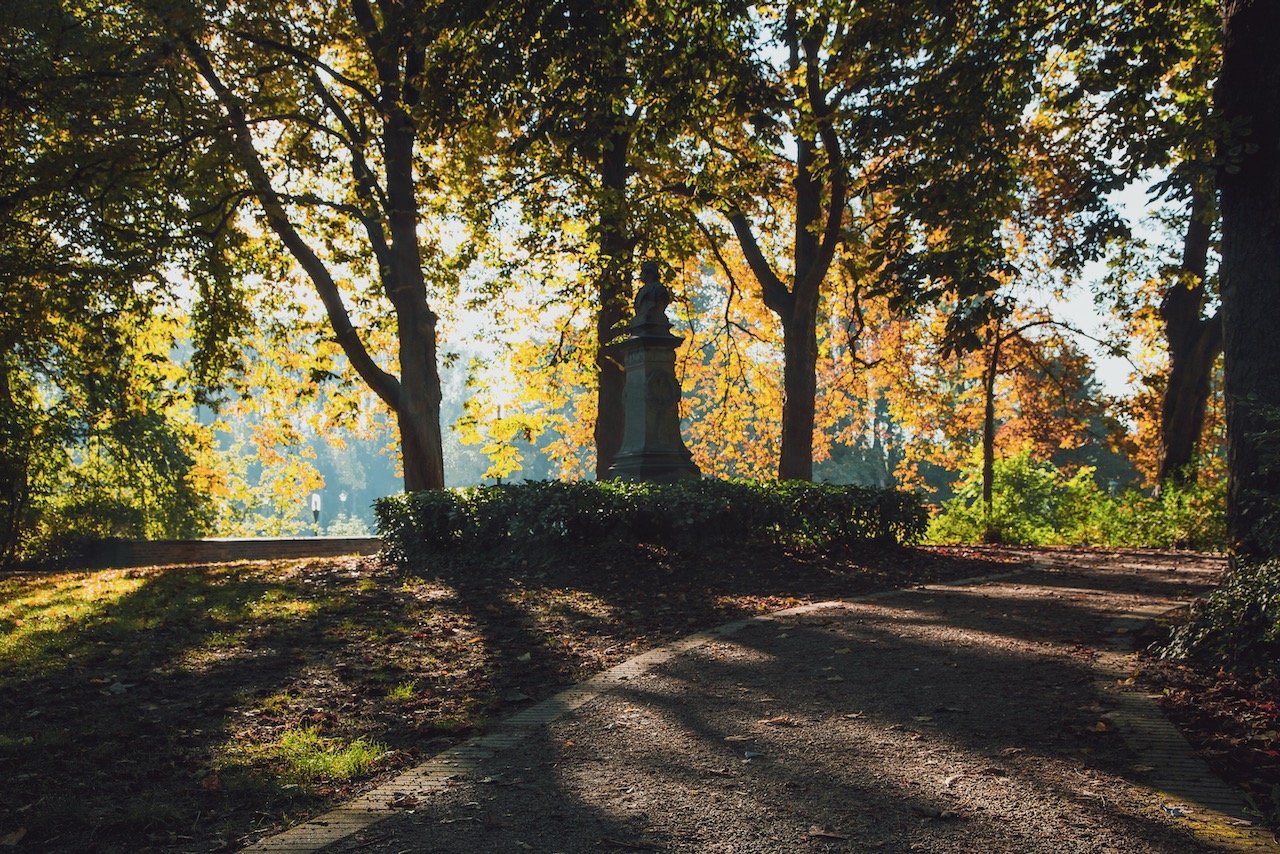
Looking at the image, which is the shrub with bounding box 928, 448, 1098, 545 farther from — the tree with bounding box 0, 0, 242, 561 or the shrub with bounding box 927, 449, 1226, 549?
the tree with bounding box 0, 0, 242, 561

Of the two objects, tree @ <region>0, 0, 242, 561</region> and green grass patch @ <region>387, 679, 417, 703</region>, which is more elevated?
tree @ <region>0, 0, 242, 561</region>

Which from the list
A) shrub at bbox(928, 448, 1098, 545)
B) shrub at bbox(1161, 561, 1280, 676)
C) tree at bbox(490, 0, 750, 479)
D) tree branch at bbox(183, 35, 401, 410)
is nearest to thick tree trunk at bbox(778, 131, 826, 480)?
tree at bbox(490, 0, 750, 479)

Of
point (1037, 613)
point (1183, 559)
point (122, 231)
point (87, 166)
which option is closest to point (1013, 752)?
point (1037, 613)

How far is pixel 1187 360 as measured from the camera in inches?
608

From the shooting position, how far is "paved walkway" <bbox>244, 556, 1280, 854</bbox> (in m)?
3.01

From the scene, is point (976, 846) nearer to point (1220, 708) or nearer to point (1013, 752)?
point (1013, 752)

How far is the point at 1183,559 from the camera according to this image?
1168cm

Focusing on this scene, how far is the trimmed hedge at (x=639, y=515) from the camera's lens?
954 cm

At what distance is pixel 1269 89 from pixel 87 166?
36.0ft

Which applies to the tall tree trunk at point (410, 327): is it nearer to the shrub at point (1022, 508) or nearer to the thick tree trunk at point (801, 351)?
the thick tree trunk at point (801, 351)

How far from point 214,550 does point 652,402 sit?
9090mm

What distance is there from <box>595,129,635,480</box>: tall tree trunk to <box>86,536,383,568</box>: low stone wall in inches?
164

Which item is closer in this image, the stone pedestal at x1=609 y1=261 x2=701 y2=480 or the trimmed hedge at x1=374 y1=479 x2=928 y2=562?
the trimmed hedge at x1=374 y1=479 x2=928 y2=562

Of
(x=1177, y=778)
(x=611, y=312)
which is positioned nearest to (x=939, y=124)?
(x=1177, y=778)
